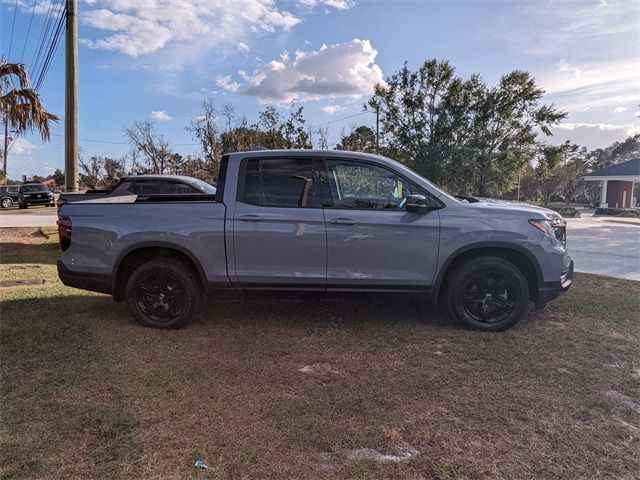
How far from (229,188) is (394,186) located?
1683 mm

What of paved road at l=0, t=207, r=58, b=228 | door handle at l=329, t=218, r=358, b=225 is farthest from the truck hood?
paved road at l=0, t=207, r=58, b=228

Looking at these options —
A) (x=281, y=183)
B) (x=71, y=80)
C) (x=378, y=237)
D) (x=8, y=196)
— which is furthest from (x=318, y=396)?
(x=8, y=196)

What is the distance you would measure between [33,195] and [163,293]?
31993 millimetres

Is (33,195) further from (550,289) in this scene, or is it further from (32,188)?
(550,289)

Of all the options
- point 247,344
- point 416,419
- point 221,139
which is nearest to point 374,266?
point 247,344

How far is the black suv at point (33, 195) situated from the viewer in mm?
31203

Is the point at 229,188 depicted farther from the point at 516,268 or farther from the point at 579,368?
the point at 579,368

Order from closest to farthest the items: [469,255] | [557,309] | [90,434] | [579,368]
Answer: [90,434], [579,368], [469,255], [557,309]

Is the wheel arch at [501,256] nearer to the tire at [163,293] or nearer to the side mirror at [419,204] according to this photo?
the side mirror at [419,204]

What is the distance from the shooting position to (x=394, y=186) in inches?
187

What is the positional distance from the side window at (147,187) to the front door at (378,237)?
20.2ft

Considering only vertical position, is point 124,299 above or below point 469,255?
below

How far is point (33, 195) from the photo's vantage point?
103 ft

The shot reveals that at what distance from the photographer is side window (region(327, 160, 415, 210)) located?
468cm
